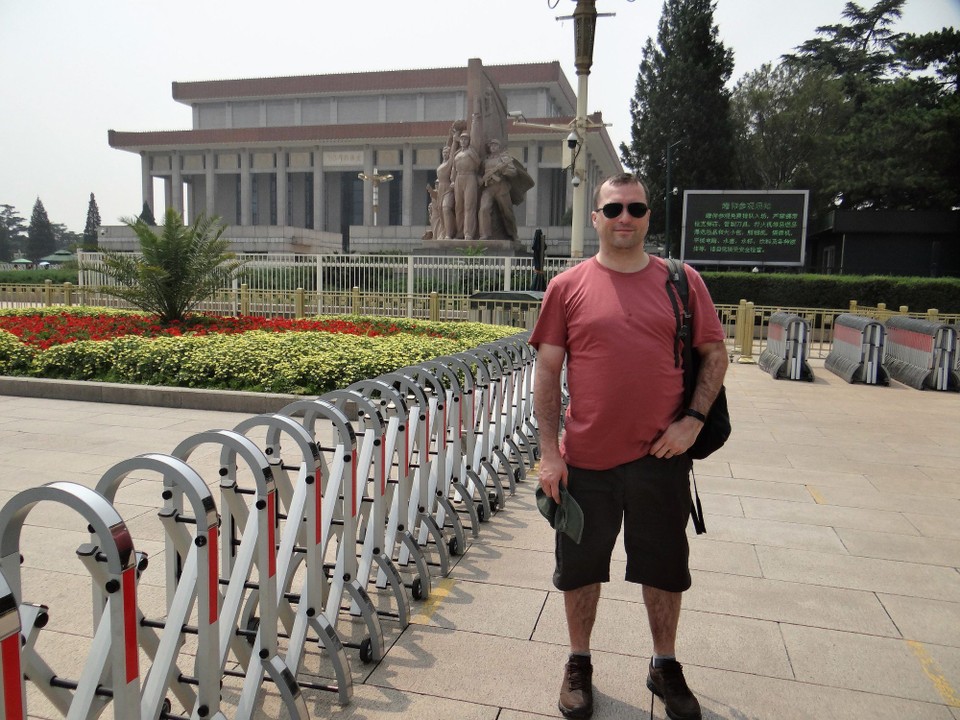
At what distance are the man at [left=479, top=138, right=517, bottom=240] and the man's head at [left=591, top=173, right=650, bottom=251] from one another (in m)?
19.5

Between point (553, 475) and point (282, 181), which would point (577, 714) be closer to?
point (553, 475)

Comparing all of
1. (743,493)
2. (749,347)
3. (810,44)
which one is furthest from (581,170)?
(810,44)

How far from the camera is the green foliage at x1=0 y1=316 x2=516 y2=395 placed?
9.14 m

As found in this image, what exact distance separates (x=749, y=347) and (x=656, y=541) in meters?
14.3

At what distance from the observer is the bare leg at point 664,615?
3016 millimetres

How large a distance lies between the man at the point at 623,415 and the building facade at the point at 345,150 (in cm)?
4374

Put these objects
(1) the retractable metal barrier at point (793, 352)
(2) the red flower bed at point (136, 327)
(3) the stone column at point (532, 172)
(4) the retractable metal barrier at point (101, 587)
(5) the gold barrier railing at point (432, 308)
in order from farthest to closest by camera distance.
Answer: (3) the stone column at point (532, 172) < (5) the gold barrier railing at point (432, 308) < (1) the retractable metal barrier at point (793, 352) < (2) the red flower bed at point (136, 327) < (4) the retractable metal barrier at point (101, 587)

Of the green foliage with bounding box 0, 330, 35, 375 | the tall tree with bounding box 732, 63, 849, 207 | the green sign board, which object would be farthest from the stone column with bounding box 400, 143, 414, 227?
the green foliage with bounding box 0, 330, 35, 375

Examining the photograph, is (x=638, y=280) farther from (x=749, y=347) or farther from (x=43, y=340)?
(x=749, y=347)

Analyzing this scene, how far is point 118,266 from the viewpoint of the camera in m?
13.3

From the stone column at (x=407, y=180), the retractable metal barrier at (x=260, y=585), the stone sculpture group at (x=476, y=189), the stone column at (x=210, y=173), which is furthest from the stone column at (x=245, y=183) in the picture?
the retractable metal barrier at (x=260, y=585)

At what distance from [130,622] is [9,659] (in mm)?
370

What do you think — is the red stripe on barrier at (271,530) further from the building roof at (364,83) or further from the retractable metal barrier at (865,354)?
the building roof at (364,83)

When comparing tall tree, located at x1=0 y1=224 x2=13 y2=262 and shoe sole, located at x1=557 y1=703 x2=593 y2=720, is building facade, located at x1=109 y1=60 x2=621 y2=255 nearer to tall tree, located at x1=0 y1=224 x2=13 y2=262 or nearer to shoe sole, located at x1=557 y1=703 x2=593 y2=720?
shoe sole, located at x1=557 y1=703 x2=593 y2=720
